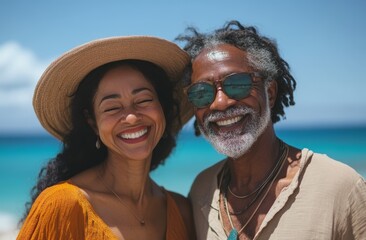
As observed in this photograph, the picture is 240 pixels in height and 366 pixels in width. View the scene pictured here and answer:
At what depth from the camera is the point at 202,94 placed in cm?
372

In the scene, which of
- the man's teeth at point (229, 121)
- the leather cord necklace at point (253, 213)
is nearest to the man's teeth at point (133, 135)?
the man's teeth at point (229, 121)

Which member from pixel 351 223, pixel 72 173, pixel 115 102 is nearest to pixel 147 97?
pixel 115 102

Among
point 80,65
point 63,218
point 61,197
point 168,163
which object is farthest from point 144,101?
point 168,163

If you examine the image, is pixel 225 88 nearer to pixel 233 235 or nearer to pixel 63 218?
pixel 233 235

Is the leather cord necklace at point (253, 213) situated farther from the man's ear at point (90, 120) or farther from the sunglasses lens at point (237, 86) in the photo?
the man's ear at point (90, 120)

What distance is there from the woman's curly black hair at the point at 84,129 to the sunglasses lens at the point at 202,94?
33 cm

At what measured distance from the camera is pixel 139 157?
3752 mm

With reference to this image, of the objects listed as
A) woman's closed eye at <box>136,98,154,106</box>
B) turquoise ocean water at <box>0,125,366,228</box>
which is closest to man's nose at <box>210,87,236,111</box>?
woman's closed eye at <box>136,98,154,106</box>

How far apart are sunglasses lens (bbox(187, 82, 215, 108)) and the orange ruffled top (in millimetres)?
1070

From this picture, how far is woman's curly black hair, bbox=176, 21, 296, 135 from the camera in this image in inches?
150

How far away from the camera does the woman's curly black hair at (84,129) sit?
3818mm

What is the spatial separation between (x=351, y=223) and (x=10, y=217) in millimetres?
12911

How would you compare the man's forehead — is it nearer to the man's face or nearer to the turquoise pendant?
the man's face

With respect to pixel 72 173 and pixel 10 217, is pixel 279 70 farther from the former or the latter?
pixel 10 217
